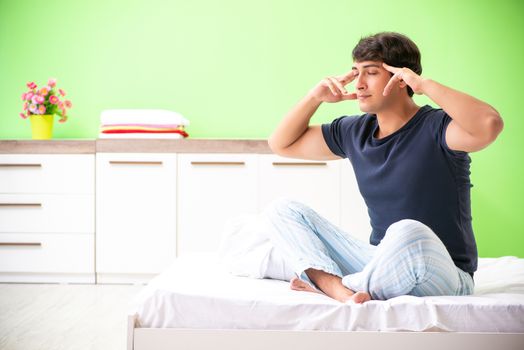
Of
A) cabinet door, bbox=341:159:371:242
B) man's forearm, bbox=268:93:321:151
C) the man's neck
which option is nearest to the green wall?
cabinet door, bbox=341:159:371:242

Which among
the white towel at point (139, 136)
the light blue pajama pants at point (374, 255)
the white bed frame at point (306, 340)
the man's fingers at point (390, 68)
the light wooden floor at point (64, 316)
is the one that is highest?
the man's fingers at point (390, 68)

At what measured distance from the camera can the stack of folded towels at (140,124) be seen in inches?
145

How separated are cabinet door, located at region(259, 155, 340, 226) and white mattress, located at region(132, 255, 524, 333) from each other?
1.89 m

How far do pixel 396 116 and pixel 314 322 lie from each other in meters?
0.69

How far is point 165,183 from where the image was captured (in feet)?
Result: 12.0

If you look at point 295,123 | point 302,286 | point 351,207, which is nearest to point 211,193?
point 351,207

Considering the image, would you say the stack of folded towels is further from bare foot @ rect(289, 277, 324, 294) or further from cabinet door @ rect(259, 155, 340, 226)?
bare foot @ rect(289, 277, 324, 294)

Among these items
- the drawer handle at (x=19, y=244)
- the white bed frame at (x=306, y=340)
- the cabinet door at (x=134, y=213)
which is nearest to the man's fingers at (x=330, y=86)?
the white bed frame at (x=306, y=340)

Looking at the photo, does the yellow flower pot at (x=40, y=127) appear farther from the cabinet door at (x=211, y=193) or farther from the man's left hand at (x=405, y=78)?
the man's left hand at (x=405, y=78)

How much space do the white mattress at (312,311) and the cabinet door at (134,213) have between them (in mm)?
1922

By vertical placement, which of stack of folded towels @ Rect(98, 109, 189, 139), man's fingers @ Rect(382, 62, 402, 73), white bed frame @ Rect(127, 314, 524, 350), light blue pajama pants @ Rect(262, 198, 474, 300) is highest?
man's fingers @ Rect(382, 62, 402, 73)

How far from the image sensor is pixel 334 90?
1972 millimetres

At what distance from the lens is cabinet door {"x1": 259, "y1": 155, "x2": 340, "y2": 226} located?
3623 millimetres

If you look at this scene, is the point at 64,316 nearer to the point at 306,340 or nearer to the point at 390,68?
the point at 306,340
